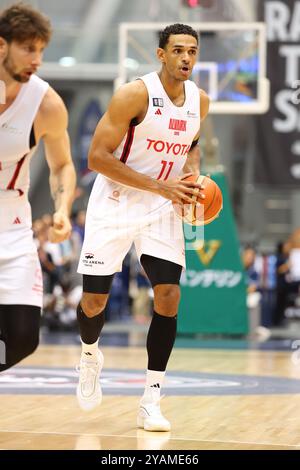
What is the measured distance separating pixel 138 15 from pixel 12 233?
58.1ft

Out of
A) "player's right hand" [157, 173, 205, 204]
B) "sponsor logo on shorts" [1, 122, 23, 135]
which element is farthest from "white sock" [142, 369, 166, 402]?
"sponsor logo on shorts" [1, 122, 23, 135]

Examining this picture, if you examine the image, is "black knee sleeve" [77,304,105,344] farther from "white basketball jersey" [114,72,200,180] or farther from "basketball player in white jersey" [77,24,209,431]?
"white basketball jersey" [114,72,200,180]

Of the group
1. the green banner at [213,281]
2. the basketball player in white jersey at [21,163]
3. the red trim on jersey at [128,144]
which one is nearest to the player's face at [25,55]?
the basketball player in white jersey at [21,163]

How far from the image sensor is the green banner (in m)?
13.9

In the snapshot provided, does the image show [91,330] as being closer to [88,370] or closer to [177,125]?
[88,370]

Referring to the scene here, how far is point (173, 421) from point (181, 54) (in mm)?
2253

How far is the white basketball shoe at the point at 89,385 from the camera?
6043 mm

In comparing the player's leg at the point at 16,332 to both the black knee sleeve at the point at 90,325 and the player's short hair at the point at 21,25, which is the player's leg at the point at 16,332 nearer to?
the black knee sleeve at the point at 90,325

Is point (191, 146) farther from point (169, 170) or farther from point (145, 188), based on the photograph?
point (145, 188)

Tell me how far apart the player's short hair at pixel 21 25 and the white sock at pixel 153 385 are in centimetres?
221

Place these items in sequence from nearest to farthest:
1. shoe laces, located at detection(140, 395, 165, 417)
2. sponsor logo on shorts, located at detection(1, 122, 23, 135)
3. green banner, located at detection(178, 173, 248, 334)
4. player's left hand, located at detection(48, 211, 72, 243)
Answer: player's left hand, located at detection(48, 211, 72, 243) → sponsor logo on shorts, located at detection(1, 122, 23, 135) → shoe laces, located at detection(140, 395, 165, 417) → green banner, located at detection(178, 173, 248, 334)

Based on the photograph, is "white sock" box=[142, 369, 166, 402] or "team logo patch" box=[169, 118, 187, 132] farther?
"team logo patch" box=[169, 118, 187, 132]

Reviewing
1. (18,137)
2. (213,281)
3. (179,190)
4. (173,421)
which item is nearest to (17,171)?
(18,137)

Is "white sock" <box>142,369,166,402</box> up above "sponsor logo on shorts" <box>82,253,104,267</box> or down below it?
below
